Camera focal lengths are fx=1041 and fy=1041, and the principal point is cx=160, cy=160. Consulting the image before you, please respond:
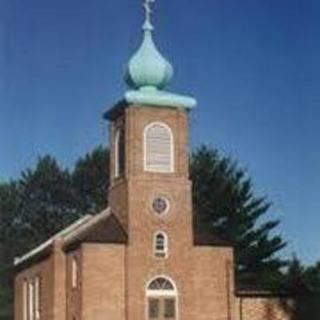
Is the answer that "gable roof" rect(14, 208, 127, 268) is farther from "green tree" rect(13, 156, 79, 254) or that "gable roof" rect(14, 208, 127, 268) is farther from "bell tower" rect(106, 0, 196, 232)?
"green tree" rect(13, 156, 79, 254)

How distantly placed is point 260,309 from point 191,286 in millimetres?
3132

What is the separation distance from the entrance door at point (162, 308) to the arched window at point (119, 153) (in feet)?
18.9

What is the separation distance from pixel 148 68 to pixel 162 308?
9866mm

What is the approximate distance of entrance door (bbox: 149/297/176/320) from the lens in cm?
4197

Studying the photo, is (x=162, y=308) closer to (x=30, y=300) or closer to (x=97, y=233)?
(x=97, y=233)

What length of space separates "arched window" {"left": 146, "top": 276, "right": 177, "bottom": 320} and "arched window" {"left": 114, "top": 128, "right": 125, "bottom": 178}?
516cm

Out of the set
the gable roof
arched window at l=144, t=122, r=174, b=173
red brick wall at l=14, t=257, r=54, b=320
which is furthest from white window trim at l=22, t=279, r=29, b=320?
arched window at l=144, t=122, r=174, b=173

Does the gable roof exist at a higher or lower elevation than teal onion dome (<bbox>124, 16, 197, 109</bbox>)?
lower

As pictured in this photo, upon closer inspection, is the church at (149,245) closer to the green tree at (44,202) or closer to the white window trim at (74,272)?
the white window trim at (74,272)

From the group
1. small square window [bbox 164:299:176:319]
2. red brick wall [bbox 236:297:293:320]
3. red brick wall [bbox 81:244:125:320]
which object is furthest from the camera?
red brick wall [bbox 236:297:293:320]

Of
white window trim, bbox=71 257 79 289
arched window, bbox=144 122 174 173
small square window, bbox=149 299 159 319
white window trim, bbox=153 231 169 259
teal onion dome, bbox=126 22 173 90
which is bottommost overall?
small square window, bbox=149 299 159 319

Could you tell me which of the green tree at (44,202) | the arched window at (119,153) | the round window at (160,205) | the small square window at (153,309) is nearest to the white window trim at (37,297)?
the arched window at (119,153)

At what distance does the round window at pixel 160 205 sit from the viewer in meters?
43.0

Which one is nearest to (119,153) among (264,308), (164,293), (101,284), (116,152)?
(116,152)
